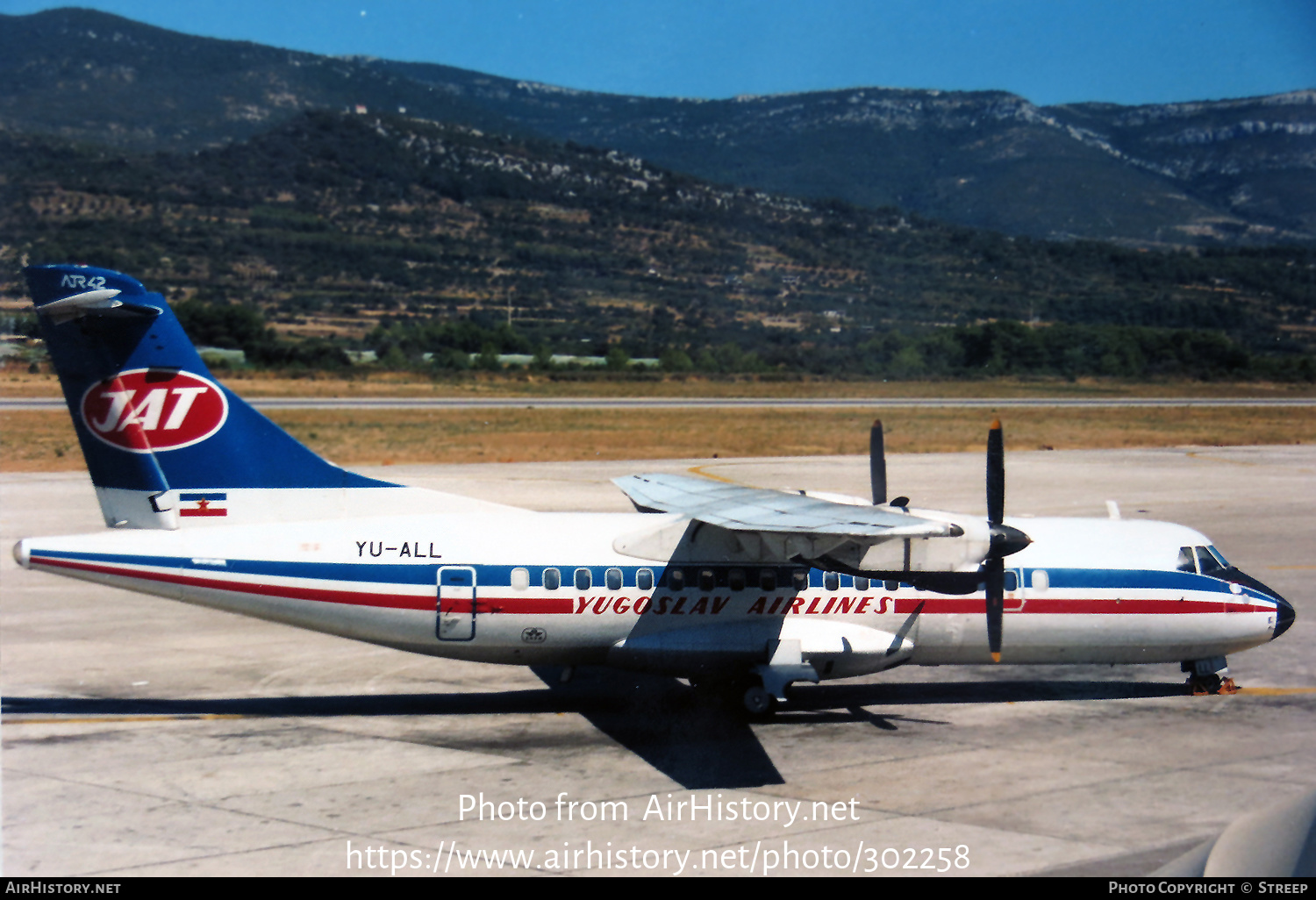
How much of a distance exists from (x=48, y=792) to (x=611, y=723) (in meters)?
7.14

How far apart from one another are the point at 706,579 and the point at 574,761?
3196mm

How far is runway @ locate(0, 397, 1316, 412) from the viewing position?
66.7m

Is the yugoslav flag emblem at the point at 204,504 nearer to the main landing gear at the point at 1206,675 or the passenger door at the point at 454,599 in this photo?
the passenger door at the point at 454,599

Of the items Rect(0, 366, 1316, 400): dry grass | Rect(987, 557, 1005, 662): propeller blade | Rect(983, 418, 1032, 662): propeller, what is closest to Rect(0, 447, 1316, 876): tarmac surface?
Rect(987, 557, 1005, 662): propeller blade

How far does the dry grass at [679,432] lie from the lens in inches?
1844

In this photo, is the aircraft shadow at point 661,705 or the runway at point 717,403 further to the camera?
the runway at point 717,403

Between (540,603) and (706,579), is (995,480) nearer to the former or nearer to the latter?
(706,579)

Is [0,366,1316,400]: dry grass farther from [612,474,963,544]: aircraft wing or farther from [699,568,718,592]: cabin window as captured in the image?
[699,568,718,592]: cabin window

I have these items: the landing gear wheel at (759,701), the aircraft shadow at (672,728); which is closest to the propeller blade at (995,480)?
the landing gear wheel at (759,701)

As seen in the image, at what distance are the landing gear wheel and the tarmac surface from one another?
0.85 feet

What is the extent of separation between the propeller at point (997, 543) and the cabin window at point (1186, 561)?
4.97 metres

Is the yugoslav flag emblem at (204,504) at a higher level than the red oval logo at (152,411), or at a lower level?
lower
